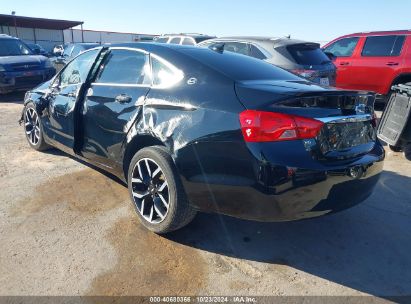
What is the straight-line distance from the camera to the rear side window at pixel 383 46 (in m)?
8.11

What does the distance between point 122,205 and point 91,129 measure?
2.78 feet

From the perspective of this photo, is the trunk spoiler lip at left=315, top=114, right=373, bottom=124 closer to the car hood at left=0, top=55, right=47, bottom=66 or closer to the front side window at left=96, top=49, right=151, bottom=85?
the front side window at left=96, top=49, right=151, bottom=85

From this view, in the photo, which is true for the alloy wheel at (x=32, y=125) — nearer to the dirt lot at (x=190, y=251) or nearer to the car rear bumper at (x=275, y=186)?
the dirt lot at (x=190, y=251)

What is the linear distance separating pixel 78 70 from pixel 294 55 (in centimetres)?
402

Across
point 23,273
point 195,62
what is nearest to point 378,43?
point 195,62

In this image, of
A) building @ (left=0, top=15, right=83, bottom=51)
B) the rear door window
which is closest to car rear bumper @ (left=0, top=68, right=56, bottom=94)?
the rear door window

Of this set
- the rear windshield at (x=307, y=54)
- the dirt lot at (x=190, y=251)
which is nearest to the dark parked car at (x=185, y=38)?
the rear windshield at (x=307, y=54)

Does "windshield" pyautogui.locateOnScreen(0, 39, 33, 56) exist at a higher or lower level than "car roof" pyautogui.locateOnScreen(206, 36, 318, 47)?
lower

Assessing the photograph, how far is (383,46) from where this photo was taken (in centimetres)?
839

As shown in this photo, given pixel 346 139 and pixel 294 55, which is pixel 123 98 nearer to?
pixel 346 139

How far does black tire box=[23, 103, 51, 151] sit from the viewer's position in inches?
203

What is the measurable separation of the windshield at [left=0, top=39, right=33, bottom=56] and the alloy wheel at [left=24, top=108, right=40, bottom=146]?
6263mm

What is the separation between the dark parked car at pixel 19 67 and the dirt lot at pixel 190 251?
6.57 metres

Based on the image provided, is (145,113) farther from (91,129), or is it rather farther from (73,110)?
(73,110)
